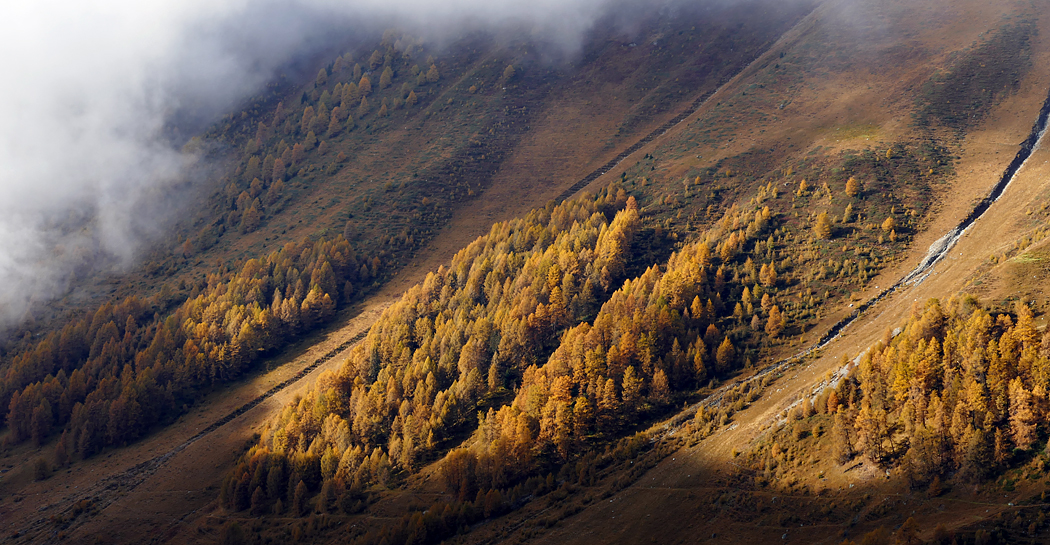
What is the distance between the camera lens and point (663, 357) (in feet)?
387

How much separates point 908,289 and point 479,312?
78.0 metres

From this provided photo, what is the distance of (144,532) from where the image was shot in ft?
372

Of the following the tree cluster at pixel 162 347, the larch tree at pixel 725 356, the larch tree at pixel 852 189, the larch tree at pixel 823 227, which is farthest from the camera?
the tree cluster at pixel 162 347

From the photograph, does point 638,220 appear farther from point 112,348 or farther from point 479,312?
point 112,348

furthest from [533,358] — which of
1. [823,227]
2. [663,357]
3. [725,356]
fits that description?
[823,227]

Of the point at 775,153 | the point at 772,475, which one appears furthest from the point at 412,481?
the point at 775,153

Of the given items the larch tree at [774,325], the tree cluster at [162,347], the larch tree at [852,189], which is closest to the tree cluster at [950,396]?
the larch tree at [774,325]

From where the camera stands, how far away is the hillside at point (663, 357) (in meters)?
77.4

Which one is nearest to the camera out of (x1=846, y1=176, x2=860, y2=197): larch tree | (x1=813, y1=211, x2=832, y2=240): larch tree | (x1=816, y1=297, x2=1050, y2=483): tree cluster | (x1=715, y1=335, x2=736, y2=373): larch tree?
(x1=816, y1=297, x2=1050, y2=483): tree cluster

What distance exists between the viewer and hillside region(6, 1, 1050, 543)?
7738 cm

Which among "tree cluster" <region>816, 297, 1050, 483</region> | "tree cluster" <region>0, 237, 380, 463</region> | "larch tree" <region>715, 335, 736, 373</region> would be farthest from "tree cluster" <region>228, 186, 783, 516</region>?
"tree cluster" <region>0, 237, 380, 463</region>

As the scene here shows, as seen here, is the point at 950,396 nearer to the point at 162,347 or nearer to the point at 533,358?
the point at 533,358

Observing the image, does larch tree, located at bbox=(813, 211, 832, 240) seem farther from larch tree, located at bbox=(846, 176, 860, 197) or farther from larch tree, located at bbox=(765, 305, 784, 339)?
larch tree, located at bbox=(765, 305, 784, 339)

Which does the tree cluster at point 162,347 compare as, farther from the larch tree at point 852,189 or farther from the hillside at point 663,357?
the larch tree at point 852,189
